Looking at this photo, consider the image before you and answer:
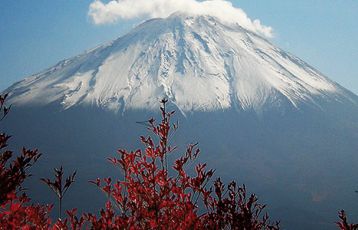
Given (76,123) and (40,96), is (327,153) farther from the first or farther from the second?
(40,96)

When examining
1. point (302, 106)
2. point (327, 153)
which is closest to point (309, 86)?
point (302, 106)

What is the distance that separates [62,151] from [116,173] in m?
32.8

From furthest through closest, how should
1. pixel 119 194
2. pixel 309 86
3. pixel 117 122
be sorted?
pixel 309 86 < pixel 117 122 < pixel 119 194

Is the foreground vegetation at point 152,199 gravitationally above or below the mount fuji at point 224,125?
below

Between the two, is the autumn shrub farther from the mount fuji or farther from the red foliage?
the mount fuji

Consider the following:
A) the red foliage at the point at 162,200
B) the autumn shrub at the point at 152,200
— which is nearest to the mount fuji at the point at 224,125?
the autumn shrub at the point at 152,200

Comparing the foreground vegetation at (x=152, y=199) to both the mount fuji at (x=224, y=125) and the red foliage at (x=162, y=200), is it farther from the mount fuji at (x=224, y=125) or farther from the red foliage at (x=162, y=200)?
the mount fuji at (x=224, y=125)

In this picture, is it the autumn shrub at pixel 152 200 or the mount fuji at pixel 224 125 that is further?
the mount fuji at pixel 224 125

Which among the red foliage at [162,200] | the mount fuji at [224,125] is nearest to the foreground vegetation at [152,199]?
the red foliage at [162,200]

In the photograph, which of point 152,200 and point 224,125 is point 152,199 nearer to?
point 152,200

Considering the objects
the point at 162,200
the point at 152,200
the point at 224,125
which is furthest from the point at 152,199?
the point at 224,125

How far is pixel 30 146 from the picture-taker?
167 m

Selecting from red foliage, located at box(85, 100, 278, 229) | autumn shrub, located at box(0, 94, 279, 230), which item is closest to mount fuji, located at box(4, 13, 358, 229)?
autumn shrub, located at box(0, 94, 279, 230)

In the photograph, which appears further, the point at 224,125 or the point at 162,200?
the point at 224,125
